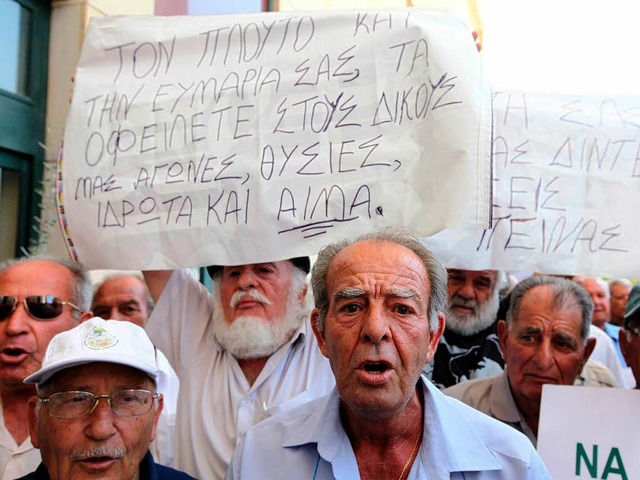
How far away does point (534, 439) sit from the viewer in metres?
3.05

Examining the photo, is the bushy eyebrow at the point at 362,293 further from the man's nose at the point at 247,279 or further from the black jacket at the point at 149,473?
the man's nose at the point at 247,279

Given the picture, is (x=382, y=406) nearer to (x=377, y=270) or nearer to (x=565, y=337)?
(x=377, y=270)

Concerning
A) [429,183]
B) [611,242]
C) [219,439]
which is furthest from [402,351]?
[611,242]

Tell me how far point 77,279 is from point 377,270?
1.49m

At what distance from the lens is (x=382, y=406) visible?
201 cm

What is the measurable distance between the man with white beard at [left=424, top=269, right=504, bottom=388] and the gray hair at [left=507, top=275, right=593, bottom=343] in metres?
0.50

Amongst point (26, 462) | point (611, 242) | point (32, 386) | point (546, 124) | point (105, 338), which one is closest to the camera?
point (105, 338)

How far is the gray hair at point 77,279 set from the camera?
2969mm

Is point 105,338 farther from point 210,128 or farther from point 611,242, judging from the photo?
point 611,242

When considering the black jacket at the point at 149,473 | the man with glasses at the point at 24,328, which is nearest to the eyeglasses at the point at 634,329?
the black jacket at the point at 149,473

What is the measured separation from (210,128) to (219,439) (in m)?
1.28

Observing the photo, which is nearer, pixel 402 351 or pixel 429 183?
pixel 402 351

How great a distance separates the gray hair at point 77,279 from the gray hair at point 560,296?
1846 mm

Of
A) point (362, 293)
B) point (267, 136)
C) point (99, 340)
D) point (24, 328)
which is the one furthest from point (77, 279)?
point (362, 293)
